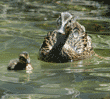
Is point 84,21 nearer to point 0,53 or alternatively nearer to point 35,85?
point 0,53

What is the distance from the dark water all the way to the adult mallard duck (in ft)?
0.79

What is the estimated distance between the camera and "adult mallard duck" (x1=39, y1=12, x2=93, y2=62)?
6.82 m

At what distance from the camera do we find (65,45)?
23.3 ft

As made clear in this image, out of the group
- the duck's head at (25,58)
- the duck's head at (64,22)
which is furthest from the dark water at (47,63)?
the duck's head at (64,22)

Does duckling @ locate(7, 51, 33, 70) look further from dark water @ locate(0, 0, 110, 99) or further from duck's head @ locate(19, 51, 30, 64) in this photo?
dark water @ locate(0, 0, 110, 99)

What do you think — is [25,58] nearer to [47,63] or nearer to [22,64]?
[22,64]

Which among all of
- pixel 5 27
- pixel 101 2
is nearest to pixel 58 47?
pixel 5 27

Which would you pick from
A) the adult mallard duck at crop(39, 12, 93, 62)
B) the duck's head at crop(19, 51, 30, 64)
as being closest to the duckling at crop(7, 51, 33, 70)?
the duck's head at crop(19, 51, 30, 64)

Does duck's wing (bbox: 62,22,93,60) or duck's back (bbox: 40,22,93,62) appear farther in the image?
duck's wing (bbox: 62,22,93,60)

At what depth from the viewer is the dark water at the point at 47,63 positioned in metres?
4.23

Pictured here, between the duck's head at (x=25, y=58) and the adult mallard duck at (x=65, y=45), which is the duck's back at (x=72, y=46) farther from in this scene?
the duck's head at (x=25, y=58)

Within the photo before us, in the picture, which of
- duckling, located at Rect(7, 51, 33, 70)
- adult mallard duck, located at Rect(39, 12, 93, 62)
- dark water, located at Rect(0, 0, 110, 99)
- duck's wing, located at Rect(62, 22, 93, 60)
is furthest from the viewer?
duck's wing, located at Rect(62, 22, 93, 60)

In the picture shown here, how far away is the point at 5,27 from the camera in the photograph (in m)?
10.5

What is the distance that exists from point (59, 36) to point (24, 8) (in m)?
7.89
